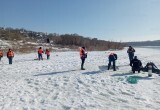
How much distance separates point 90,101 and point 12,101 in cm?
326

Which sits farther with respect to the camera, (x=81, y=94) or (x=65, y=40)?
(x=65, y=40)

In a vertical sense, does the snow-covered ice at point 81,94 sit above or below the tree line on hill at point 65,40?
below

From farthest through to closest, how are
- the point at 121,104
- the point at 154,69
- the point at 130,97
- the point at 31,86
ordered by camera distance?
the point at 154,69 < the point at 31,86 < the point at 130,97 < the point at 121,104

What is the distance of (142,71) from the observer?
706 inches

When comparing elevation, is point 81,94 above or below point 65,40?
below

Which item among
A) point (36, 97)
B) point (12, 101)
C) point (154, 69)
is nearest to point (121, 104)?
point (36, 97)

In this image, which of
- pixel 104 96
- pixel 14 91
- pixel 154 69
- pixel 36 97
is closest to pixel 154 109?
pixel 104 96

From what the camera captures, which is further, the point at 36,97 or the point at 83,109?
the point at 36,97

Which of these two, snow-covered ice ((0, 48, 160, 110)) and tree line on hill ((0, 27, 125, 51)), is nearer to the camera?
snow-covered ice ((0, 48, 160, 110))

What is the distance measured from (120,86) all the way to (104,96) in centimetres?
206

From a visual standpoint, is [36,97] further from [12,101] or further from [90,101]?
[90,101]

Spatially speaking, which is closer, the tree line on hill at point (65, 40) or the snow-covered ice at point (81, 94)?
the snow-covered ice at point (81, 94)

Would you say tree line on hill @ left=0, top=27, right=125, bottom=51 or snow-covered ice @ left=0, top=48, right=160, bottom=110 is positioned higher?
tree line on hill @ left=0, top=27, right=125, bottom=51

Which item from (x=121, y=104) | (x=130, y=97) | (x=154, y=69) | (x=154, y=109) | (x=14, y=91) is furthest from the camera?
(x=154, y=69)
